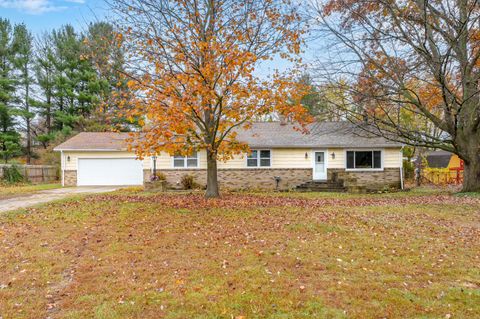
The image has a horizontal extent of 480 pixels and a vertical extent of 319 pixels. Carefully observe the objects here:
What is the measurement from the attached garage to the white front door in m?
10.8

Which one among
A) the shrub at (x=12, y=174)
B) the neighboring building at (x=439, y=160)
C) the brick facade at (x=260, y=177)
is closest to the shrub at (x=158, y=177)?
the brick facade at (x=260, y=177)

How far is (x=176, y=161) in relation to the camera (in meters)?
19.3

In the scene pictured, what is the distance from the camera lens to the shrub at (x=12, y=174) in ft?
69.7

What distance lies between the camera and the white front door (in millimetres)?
19566

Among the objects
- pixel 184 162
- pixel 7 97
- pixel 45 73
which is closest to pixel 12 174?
pixel 7 97

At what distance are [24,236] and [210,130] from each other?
6.82 meters

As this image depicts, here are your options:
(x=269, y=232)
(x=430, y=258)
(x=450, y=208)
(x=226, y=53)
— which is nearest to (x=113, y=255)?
(x=269, y=232)

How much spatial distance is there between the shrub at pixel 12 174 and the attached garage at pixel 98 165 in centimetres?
298

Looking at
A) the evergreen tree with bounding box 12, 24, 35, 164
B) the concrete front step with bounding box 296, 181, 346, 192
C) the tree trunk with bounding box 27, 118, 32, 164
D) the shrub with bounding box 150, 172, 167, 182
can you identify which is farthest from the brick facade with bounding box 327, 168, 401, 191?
the tree trunk with bounding box 27, 118, 32, 164

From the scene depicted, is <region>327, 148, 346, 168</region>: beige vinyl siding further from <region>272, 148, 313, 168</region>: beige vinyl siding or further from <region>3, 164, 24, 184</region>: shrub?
<region>3, 164, 24, 184</region>: shrub

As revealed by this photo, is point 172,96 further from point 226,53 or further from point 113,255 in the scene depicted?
point 113,255

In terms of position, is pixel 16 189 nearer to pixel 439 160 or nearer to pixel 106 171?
pixel 106 171

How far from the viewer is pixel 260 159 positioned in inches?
771

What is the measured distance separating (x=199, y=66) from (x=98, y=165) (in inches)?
551
